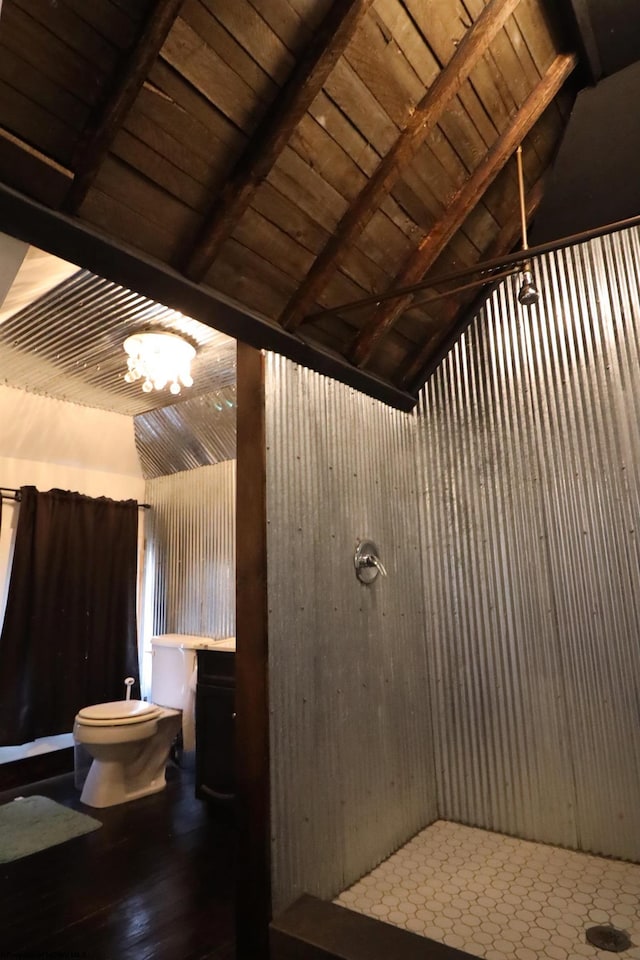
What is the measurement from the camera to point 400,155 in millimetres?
2023

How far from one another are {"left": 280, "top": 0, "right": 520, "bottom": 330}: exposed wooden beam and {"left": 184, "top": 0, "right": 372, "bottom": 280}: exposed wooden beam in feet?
1.51

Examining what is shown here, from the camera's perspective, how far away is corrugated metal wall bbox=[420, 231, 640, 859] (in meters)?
2.41

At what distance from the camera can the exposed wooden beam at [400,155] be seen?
1929 millimetres

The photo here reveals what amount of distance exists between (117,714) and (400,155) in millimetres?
3303

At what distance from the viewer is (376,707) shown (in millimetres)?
2492

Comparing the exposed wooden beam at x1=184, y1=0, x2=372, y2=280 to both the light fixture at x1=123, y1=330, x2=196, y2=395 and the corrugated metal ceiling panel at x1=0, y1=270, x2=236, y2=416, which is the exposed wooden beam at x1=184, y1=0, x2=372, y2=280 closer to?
the corrugated metal ceiling panel at x1=0, y1=270, x2=236, y2=416

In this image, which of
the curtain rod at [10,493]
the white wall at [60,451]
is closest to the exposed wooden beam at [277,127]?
the white wall at [60,451]

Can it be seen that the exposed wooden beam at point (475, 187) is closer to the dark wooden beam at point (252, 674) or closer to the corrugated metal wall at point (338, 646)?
the corrugated metal wall at point (338, 646)

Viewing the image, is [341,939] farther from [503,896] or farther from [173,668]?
[173,668]

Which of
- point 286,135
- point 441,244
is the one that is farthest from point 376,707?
point 286,135

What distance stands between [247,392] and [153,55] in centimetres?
110

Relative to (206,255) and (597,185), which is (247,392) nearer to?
(206,255)

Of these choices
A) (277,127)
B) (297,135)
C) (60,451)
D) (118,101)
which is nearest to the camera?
(118,101)

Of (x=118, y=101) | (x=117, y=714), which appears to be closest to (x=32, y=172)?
(x=118, y=101)
